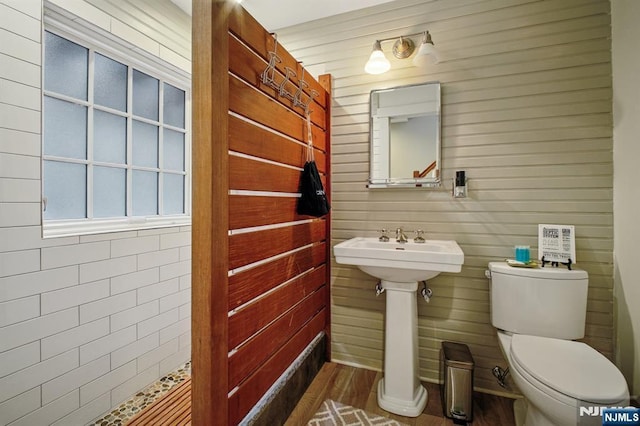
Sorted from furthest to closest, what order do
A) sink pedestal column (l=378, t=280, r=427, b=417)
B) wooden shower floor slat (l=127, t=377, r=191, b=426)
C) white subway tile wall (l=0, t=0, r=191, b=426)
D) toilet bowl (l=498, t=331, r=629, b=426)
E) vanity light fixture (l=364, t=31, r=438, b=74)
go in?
vanity light fixture (l=364, t=31, r=438, b=74) < sink pedestal column (l=378, t=280, r=427, b=417) < wooden shower floor slat (l=127, t=377, r=191, b=426) < white subway tile wall (l=0, t=0, r=191, b=426) < toilet bowl (l=498, t=331, r=629, b=426)

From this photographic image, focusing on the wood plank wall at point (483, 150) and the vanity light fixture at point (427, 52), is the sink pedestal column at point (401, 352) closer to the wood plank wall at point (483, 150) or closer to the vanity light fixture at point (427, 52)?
the wood plank wall at point (483, 150)

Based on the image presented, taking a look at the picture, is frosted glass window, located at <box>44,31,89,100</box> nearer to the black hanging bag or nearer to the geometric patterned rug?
the black hanging bag

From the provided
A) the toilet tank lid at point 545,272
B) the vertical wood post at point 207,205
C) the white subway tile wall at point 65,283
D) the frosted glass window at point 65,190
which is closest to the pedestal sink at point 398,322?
the toilet tank lid at point 545,272

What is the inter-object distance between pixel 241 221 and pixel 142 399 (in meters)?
1.44

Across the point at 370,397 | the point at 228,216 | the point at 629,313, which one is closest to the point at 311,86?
the point at 228,216

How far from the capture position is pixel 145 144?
210cm

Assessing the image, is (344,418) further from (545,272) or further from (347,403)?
(545,272)

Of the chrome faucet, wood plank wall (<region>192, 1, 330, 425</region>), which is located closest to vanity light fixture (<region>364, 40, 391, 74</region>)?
wood plank wall (<region>192, 1, 330, 425</region>)

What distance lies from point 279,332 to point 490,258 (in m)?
1.39

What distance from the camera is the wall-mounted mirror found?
2.04 meters

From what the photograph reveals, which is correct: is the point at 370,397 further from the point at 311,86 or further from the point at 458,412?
the point at 311,86

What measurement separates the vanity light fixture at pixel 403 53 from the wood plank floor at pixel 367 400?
2.11m

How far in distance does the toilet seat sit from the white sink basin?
470mm

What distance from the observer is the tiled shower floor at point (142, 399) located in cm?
169
